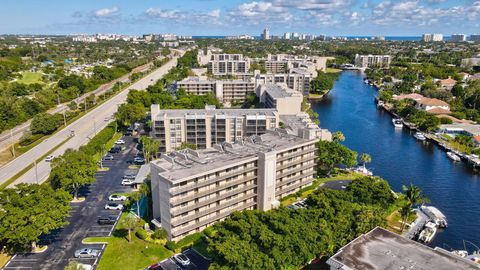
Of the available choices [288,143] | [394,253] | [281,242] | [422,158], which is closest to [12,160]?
[288,143]

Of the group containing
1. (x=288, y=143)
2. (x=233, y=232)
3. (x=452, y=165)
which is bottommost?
(x=452, y=165)

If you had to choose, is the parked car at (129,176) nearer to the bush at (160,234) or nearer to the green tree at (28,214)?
the green tree at (28,214)

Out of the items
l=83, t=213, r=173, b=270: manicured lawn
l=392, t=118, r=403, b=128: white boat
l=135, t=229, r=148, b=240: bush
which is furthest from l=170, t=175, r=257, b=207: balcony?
l=392, t=118, r=403, b=128: white boat

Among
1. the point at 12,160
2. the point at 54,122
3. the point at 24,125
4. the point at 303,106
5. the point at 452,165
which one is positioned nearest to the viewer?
the point at 12,160

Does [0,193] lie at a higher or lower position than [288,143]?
lower

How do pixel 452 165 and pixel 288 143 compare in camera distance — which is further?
pixel 452 165

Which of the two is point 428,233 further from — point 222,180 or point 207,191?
point 207,191

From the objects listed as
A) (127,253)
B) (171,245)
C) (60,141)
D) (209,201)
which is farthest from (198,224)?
(60,141)

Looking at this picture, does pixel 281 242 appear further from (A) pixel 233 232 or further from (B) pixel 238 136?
(B) pixel 238 136
